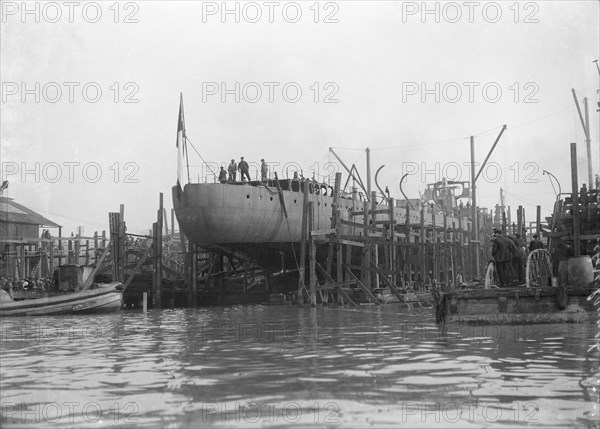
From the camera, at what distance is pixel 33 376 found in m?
8.62

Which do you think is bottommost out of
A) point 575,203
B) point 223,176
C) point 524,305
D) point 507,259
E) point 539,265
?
point 524,305

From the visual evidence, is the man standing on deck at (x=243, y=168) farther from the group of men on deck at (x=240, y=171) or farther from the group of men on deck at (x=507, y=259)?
the group of men on deck at (x=507, y=259)

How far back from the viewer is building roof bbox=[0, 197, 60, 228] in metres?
39.4

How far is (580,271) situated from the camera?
1563 cm

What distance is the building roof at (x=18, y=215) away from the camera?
129ft

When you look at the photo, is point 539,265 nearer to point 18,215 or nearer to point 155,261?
point 155,261

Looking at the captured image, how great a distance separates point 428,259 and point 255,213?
40.7 feet

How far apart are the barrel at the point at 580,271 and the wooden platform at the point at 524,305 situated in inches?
22.3

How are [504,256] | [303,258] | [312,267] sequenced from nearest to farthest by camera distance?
[504,256]
[312,267]
[303,258]

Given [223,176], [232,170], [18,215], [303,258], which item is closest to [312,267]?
[303,258]

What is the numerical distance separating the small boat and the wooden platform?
14940 millimetres

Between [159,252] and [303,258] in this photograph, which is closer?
[303,258]

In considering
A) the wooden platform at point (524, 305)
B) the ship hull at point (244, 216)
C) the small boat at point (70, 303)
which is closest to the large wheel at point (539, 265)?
the wooden platform at point (524, 305)

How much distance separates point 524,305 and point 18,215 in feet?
109
